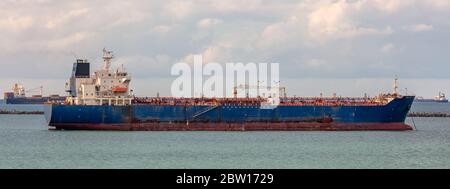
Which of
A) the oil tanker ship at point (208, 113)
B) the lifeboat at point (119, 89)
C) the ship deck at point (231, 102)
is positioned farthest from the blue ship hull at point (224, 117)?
the lifeboat at point (119, 89)

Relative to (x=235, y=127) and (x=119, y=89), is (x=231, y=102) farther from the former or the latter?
(x=119, y=89)

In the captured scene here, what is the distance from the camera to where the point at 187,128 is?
5597cm

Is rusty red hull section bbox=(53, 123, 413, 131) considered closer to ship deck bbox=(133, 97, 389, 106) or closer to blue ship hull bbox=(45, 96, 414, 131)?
blue ship hull bbox=(45, 96, 414, 131)

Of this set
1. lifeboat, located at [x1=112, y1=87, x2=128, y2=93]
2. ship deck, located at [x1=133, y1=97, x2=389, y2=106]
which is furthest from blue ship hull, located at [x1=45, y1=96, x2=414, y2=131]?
lifeboat, located at [x1=112, y1=87, x2=128, y2=93]

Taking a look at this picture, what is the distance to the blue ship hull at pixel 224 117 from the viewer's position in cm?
5534

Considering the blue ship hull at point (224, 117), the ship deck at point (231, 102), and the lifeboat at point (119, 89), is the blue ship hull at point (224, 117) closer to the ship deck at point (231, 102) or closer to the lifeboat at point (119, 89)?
the ship deck at point (231, 102)

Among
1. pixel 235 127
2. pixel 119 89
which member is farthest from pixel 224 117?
pixel 119 89
